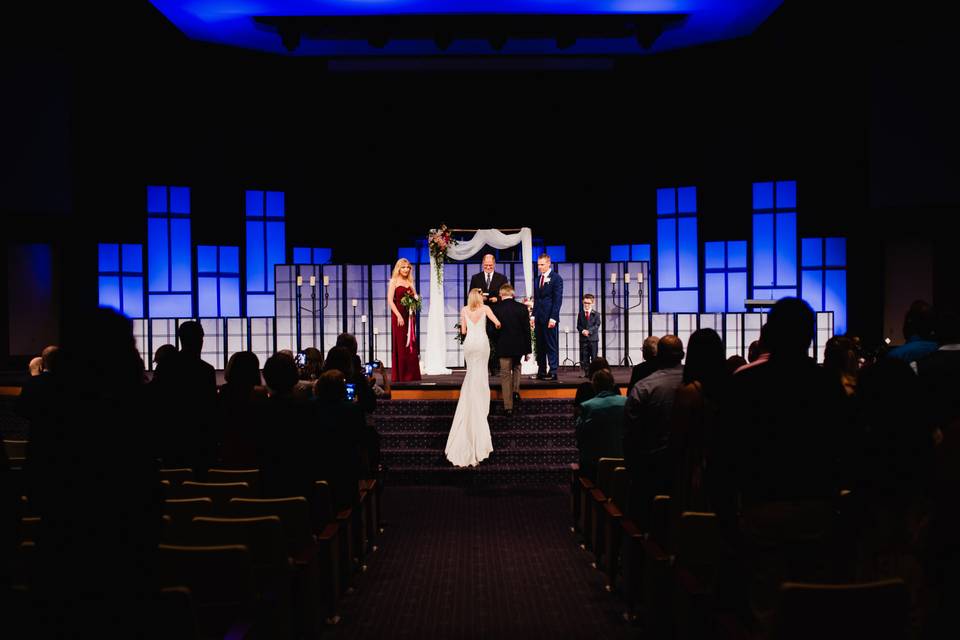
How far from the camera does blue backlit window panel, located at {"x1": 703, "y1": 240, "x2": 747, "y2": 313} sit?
1594 centimetres

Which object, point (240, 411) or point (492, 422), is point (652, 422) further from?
point (492, 422)

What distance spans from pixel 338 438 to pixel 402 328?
6339mm

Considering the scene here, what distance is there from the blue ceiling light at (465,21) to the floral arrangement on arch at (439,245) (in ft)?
11.7

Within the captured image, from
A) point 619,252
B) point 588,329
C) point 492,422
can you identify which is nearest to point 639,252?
point 619,252

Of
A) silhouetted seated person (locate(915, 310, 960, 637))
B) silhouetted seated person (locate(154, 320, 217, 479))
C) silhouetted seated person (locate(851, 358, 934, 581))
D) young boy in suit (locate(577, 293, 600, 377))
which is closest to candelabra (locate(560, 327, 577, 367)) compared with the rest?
young boy in suit (locate(577, 293, 600, 377))

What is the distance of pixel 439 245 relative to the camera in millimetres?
13594

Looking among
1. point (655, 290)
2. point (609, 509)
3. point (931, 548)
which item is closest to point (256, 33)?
point (655, 290)

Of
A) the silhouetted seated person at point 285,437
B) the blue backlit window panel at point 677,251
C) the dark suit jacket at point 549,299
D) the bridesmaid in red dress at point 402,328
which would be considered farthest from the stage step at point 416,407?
the blue backlit window panel at point 677,251

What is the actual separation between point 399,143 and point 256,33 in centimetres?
378

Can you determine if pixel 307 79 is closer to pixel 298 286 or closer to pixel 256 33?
pixel 256 33

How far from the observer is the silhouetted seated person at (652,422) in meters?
4.86

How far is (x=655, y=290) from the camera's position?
1708 centimetres

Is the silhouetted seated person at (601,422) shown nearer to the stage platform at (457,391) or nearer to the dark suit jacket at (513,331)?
the dark suit jacket at (513,331)

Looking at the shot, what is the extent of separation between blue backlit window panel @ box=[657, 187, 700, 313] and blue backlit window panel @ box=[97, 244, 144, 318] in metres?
10.1
